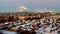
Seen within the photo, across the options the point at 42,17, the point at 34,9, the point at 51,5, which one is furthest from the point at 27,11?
the point at 51,5

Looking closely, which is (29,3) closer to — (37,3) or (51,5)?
(37,3)

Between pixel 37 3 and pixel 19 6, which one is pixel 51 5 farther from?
pixel 19 6

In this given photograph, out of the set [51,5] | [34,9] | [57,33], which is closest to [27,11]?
[34,9]

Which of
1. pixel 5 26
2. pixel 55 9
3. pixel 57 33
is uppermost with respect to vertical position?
pixel 55 9

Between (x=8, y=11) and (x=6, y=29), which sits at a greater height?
(x=8, y=11)

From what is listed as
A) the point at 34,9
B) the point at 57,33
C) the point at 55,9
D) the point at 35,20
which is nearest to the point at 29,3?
A: the point at 34,9

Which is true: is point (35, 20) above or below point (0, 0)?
below

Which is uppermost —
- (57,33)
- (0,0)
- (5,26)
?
(0,0)

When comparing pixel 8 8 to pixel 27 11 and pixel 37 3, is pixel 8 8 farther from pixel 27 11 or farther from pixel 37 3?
pixel 37 3
